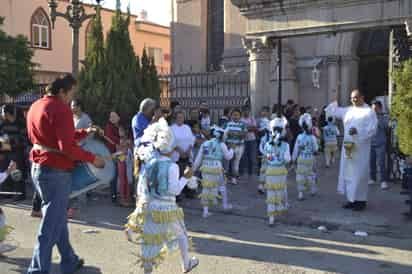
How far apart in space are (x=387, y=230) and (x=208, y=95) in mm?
11147

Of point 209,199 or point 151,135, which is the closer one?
point 151,135

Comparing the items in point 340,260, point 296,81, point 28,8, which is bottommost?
point 340,260

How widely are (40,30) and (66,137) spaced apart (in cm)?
3166

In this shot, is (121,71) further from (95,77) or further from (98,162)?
(98,162)

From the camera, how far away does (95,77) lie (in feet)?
38.7

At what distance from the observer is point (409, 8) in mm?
8898

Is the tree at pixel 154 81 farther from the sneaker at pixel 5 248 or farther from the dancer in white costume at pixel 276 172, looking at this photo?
the sneaker at pixel 5 248

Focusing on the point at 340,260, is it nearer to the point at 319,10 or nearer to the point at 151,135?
the point at 151,135

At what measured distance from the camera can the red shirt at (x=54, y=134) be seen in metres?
4.82

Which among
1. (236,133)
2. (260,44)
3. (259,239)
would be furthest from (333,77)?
(259,239)

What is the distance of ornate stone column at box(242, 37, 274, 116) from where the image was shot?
11.4m

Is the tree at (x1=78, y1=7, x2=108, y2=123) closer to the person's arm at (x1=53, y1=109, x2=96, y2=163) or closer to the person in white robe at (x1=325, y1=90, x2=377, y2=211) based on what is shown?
the person in white robe at (x1=325, y1=90, x2=377, y2=211)

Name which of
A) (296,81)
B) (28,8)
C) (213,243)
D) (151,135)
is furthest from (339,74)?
(28,8)

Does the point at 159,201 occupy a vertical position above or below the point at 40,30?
below
